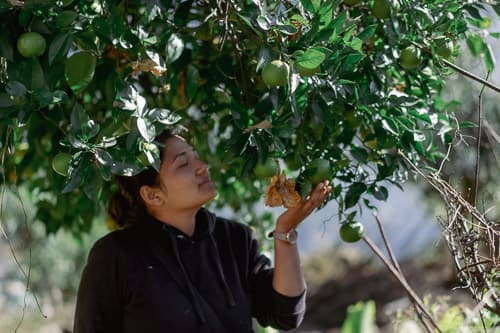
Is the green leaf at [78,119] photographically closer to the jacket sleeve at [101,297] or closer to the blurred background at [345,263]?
the jacket sleeve at [101,297]

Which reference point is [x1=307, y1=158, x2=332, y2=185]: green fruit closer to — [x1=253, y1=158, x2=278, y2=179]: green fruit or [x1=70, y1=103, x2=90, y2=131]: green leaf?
[x1=253, y1=158, x2=278, y2=179]: green fruit

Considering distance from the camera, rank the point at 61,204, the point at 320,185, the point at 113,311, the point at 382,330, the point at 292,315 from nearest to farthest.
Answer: the point at 320,185 → the point at 113,311 → the point at 292,315 → the point at 61,204 → the point at 382,330

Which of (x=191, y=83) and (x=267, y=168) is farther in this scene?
(x=191, y=83)

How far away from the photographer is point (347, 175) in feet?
5.39

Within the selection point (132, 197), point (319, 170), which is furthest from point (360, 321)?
point (132, 197)

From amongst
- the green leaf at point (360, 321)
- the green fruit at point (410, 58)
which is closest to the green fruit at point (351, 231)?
the green fruit at point (410, 58)

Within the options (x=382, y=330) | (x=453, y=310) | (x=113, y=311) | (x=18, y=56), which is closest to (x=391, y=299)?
(x=382, y=330)

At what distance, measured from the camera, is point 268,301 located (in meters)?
1.78

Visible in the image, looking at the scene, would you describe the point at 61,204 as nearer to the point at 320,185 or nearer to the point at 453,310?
the point at 320,185

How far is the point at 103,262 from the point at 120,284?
0.19 ft

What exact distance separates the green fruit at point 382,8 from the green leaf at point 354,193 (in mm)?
335

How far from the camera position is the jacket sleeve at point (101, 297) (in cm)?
162

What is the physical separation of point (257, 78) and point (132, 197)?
15.4 inches

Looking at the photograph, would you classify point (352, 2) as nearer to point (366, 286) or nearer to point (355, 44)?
point (355, 44)
